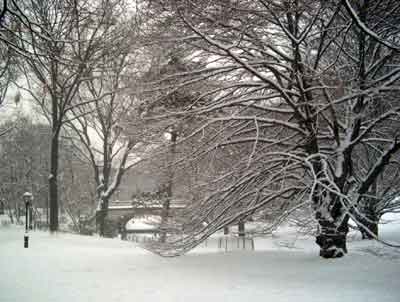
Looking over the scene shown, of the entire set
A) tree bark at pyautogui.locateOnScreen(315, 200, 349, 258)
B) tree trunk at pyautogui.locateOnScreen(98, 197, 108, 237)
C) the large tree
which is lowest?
tree trunk at pyautogui.locateOnScreen(98, 197, 108, 237)

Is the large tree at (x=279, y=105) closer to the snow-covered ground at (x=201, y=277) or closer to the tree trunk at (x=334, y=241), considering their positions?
the tree trunk at (x=334, y=241)

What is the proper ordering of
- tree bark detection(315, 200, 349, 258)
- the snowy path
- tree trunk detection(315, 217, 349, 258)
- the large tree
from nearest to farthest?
the snowy path < the large tree < tree bark detection(315, 200, 349, 258) < tree trunk detection(315, 217, 349, 258)

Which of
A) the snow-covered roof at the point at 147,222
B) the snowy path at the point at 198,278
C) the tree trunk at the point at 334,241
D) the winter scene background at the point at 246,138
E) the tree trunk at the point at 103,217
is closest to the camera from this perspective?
the snowy path at the point at 198,278

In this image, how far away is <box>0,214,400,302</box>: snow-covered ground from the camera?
24.0 ft

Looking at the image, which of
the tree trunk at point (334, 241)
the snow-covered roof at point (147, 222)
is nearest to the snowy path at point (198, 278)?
the tree trunk at point (334, 241)

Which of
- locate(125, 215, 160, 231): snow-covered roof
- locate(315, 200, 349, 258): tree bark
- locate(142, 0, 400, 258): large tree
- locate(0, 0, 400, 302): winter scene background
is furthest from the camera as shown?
locate(125, 215, 160, 231): snow-covered roof

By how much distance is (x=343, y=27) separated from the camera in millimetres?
9414

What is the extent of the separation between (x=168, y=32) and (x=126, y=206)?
106 ft

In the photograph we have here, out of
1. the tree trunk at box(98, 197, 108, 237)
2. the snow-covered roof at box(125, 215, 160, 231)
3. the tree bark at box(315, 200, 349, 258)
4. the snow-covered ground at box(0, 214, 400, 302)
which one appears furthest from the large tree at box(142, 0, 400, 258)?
the tree trunk at box(98, 197, 108, 237)

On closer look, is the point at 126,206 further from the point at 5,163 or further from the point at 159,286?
the point at 159,286

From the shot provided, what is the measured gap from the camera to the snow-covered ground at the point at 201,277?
7.32 m

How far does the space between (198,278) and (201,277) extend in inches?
4.4

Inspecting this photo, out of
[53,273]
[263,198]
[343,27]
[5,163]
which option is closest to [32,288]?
[53,273]

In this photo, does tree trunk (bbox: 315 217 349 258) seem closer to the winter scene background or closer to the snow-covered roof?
the winter scene background
